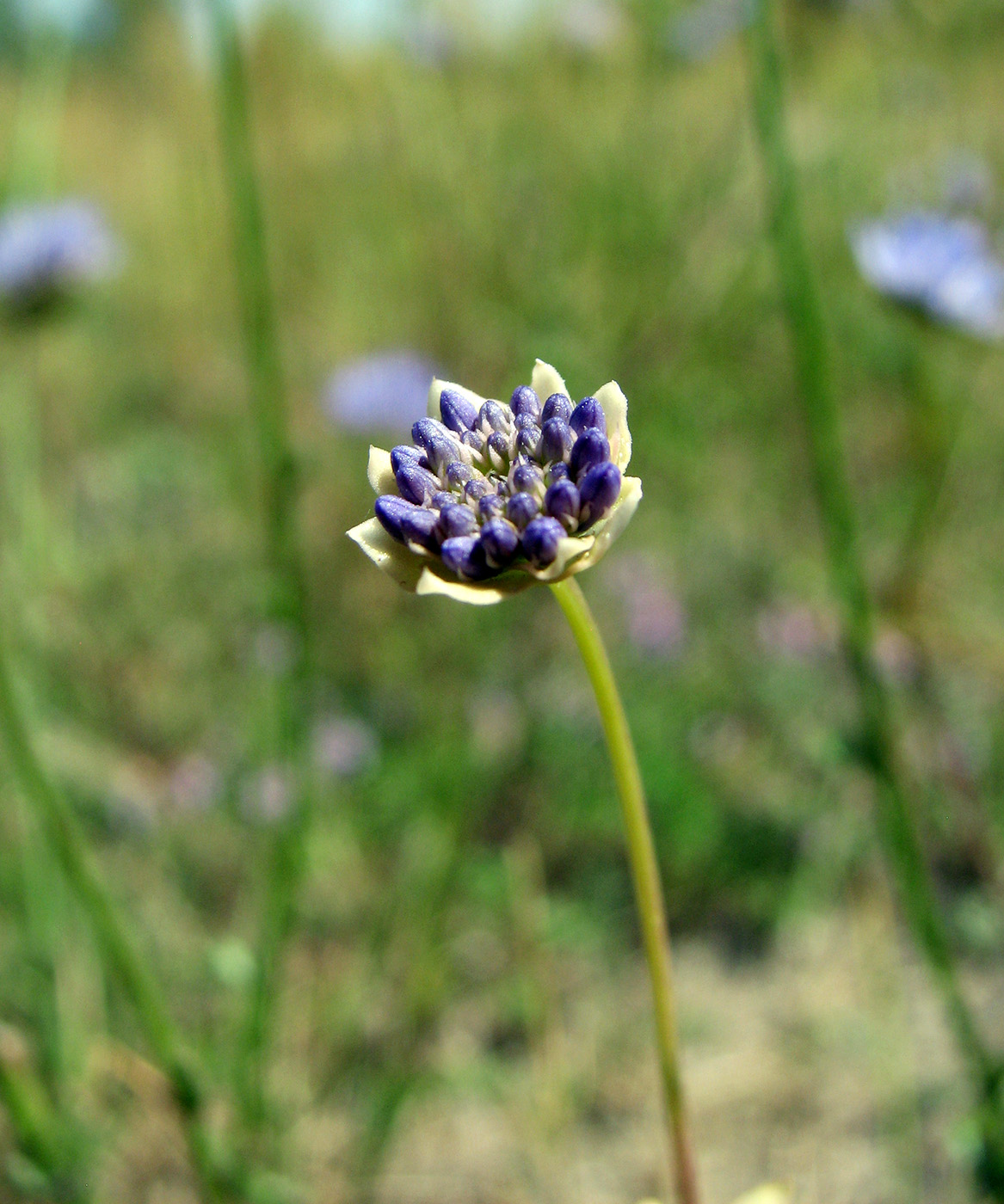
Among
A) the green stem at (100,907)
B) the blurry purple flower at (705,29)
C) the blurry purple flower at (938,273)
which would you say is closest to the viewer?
the green stem at (100,907)

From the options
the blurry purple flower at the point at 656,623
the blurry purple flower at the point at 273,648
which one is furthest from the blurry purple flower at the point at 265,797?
the blurry purple flower at the point at 656,623

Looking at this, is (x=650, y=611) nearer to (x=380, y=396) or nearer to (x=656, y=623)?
(x=656, y=623)

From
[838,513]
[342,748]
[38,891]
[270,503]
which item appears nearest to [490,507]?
[838,513]

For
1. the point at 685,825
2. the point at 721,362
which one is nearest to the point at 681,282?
the point at 721,362

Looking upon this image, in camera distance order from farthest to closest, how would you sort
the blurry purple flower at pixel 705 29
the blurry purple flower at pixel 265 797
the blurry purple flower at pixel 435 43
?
the blurry purple flower at pixel 705 29 < the blurry purple flower at pixel 435 43 < the blurry purple flower at pixel 265 797

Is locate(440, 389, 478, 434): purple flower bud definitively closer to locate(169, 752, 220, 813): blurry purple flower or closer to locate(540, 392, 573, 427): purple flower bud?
locate(540, 392, 573, 427): purple flower bud

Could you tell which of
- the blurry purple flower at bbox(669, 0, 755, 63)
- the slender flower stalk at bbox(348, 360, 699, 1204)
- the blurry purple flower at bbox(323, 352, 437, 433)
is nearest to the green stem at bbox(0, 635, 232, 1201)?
the slender flower stalk at bbox(348, 360, 699, 1204)

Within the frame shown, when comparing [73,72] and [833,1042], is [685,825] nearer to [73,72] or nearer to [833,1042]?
[833,1042]

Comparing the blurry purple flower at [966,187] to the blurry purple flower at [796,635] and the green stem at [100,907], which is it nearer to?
the blurry purple flower at [796,635]
